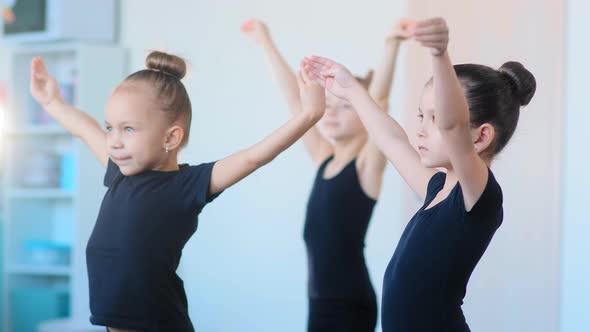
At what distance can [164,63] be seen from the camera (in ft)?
5.70

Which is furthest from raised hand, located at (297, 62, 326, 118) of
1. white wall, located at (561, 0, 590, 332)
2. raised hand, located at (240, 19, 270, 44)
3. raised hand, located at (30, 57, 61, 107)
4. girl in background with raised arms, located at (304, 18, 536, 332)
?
white wall, located at (561, 0, 590, 332)

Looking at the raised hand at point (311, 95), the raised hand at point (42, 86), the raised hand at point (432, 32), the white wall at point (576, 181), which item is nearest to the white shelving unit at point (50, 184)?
the raised hand at point (42, 86)

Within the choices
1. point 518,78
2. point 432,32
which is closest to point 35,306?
point 518,78

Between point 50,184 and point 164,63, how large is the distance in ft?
7.34

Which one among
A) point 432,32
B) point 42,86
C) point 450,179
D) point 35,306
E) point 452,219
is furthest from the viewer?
point 35,306

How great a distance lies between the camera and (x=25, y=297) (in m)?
3.74

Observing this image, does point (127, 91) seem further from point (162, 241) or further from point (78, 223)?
point (78, 223)

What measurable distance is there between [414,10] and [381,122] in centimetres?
144

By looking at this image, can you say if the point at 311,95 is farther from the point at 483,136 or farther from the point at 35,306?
the point at 35,306

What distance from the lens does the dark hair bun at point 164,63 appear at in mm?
1738

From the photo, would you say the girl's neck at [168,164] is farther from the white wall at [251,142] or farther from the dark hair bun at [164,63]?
the white wall at [251,142]

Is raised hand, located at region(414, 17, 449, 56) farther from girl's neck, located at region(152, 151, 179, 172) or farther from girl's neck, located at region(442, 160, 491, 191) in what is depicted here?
girl's neck, located at region(152, 151, 179, 172)

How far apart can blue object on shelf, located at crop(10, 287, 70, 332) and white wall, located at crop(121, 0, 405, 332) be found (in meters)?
0.58

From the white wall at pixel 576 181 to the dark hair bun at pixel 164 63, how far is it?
1241 millimetres
